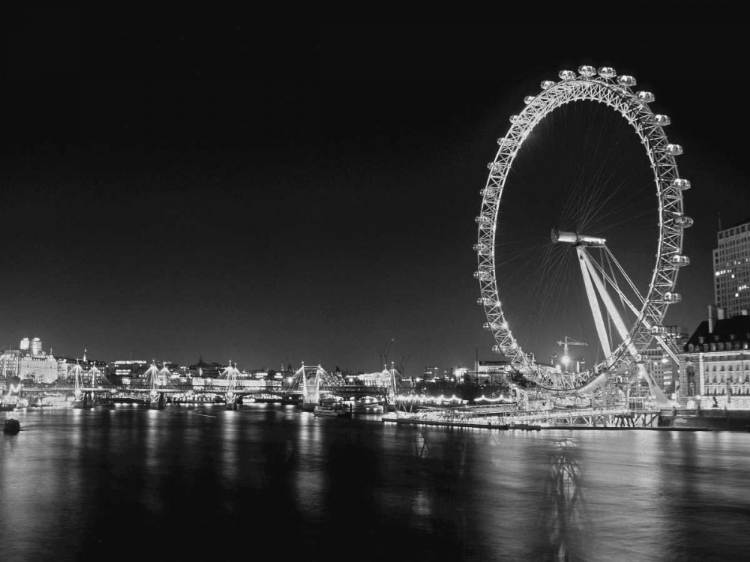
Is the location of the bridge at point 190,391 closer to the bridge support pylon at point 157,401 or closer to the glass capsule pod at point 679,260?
the bridge support pylon at point 157,401

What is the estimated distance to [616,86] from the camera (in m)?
47.4

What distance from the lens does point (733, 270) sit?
11050cm

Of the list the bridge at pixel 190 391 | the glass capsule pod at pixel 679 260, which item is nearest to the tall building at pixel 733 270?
the bridge at pixel 190 391

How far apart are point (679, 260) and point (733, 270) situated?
71.5 m

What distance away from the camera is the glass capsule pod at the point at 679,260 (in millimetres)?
Answer: 46625

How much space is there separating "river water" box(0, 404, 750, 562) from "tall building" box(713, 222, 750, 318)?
66.7m

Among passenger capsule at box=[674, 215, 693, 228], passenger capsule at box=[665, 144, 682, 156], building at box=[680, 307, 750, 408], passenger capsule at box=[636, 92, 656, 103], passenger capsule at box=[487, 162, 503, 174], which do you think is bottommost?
building at box=[680, 307, 750, 408]

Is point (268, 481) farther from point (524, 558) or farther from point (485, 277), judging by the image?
point (485, 277)

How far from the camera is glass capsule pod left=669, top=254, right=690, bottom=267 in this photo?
4662 cm

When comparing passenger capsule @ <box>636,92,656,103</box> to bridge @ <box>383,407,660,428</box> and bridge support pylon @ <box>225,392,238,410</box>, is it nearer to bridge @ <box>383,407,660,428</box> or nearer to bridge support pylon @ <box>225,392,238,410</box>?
bridge @ <box>383,407,660,428</box>

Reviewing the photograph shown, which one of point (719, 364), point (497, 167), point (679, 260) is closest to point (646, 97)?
point (679, 260)

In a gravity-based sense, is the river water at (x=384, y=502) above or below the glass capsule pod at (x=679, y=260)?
below

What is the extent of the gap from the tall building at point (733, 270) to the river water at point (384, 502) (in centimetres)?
6671

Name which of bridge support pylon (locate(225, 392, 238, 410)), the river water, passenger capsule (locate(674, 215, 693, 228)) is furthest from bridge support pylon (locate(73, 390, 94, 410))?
passenger capsule (locate(674, 215, 693, 228))
